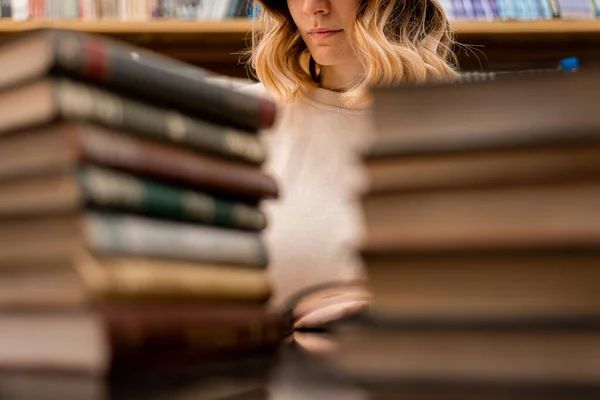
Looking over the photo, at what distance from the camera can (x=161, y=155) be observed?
1.67ft

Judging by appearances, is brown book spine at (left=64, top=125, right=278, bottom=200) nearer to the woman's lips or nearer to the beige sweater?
the beige sweater

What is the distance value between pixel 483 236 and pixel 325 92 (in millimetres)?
1610

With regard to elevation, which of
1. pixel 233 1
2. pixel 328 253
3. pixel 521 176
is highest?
pixel 233 1

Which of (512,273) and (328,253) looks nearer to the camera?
(512,273)

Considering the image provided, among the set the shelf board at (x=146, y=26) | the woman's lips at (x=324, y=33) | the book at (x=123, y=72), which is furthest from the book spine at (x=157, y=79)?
the shelf board at (x=146, y=26)

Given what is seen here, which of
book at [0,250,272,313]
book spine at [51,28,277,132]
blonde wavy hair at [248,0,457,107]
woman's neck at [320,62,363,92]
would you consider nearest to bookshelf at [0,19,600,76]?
blonde wavy hair at [248,0,457,107]

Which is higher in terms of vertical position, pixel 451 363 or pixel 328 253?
pixel 451 363

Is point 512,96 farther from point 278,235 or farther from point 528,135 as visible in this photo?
point 278,235

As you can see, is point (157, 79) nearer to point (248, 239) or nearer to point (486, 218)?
point (248, 239)

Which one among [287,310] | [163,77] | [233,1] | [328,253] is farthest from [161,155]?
[233,1]

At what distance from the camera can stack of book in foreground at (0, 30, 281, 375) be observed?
456mm

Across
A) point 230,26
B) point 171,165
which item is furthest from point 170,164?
point 230,26

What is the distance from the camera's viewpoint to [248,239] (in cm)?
58

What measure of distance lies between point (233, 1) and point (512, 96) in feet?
6.42
